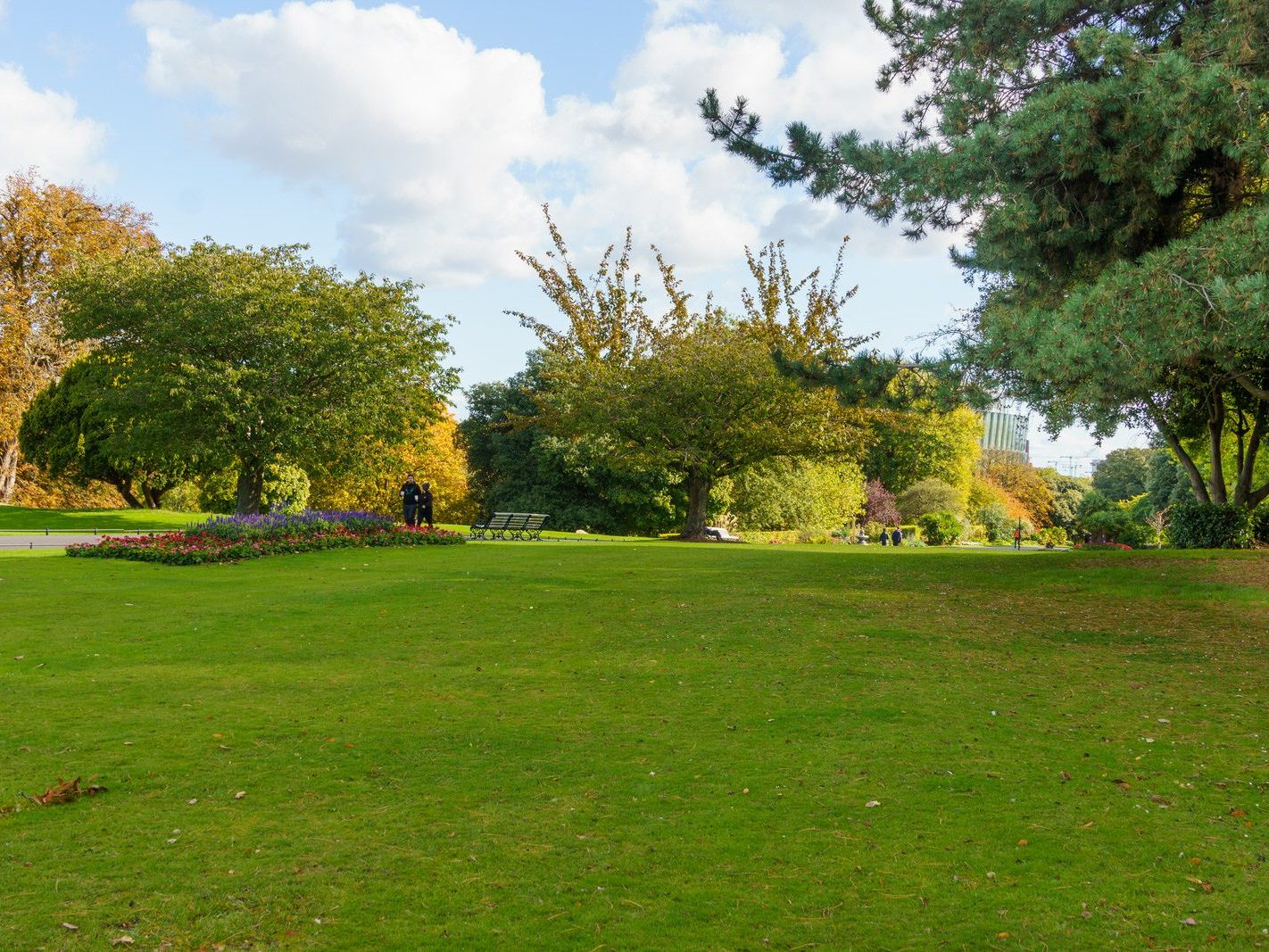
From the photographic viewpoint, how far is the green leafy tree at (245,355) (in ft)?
87.2

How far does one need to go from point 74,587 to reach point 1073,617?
1459cm

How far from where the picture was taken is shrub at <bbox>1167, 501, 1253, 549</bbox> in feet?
73.6

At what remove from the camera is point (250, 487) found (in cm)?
2941

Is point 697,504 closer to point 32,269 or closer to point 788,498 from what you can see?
point 788,498

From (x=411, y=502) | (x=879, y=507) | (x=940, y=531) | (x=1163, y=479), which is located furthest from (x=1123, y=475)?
(x=411, y=502)

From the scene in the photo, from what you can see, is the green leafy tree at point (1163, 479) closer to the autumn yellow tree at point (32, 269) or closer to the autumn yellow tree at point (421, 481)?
the autumn yellow tree at point (421, 481)

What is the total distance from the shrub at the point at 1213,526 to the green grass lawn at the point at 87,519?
2732 centimetres

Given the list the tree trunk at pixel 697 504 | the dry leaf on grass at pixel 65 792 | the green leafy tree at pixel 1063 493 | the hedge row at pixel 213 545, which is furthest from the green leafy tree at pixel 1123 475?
the dry leaf on grass at pixel 65 792

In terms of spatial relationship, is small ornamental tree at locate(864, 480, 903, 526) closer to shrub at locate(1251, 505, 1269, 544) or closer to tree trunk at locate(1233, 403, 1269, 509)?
tree trunk at locate(1233, 403, 1269, 509)

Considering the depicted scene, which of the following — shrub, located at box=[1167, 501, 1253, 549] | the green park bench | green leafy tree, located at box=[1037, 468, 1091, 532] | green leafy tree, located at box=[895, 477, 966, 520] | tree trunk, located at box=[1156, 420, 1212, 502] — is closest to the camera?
shrub, located at box=[1167, 501, 1253, 549]

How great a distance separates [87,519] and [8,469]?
1294 centimetres

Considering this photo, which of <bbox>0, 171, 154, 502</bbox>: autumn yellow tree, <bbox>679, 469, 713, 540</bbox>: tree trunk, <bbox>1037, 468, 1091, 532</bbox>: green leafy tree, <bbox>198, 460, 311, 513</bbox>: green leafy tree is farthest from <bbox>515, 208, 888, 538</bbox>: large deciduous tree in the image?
<bbox>1037, 468, 1091, 532</bbox>: green leafy tree

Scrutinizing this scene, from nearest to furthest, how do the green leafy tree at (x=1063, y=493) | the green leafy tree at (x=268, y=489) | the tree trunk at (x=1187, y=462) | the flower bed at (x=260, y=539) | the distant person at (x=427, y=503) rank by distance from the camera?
the flower bed at (x=260, y=539) < the tree trunk at (x=1187, y=462) < the distant person at (x=427, y=503) < the green leafy tree at (x=268, y=489) < the green leafy tree at (x=1063, y=493)

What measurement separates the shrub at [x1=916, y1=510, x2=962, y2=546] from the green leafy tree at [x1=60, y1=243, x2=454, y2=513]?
2743 centimetres
